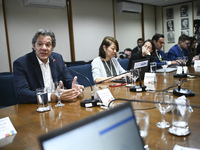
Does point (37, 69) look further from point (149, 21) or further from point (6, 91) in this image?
point (149, 21)

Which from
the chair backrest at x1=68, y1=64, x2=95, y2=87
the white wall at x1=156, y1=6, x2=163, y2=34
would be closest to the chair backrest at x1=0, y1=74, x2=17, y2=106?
the chair backrest at x1=68, y1=64, x2=95, y2=87

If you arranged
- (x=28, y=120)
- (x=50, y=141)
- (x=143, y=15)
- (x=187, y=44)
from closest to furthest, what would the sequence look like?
(x=50, y=141) → (x=28, y=120) → (x=187, y=44) → (x=143, y=15)

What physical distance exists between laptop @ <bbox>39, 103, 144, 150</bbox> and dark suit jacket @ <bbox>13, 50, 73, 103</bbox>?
51.3 inches

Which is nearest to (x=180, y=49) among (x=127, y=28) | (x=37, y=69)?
(x=127, y=28)

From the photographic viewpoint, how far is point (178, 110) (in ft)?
3.16

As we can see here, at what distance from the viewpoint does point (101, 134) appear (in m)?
0.51

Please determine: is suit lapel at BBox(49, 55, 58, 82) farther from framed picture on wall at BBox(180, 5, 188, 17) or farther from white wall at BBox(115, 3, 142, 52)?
framed picture on wall at BBox(180, 5, 188, 17)

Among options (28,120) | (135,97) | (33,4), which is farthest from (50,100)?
(33,4)

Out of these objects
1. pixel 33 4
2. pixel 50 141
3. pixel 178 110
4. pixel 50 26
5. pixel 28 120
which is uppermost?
pixel 33 4

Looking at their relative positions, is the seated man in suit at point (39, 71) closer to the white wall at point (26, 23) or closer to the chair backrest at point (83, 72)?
the chair backrest at point (83, 72)

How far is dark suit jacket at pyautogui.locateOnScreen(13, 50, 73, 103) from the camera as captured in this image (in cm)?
176

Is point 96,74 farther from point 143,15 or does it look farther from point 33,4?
point 143,15

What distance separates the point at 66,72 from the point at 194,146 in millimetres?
1766

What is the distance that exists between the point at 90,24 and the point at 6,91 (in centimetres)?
445
